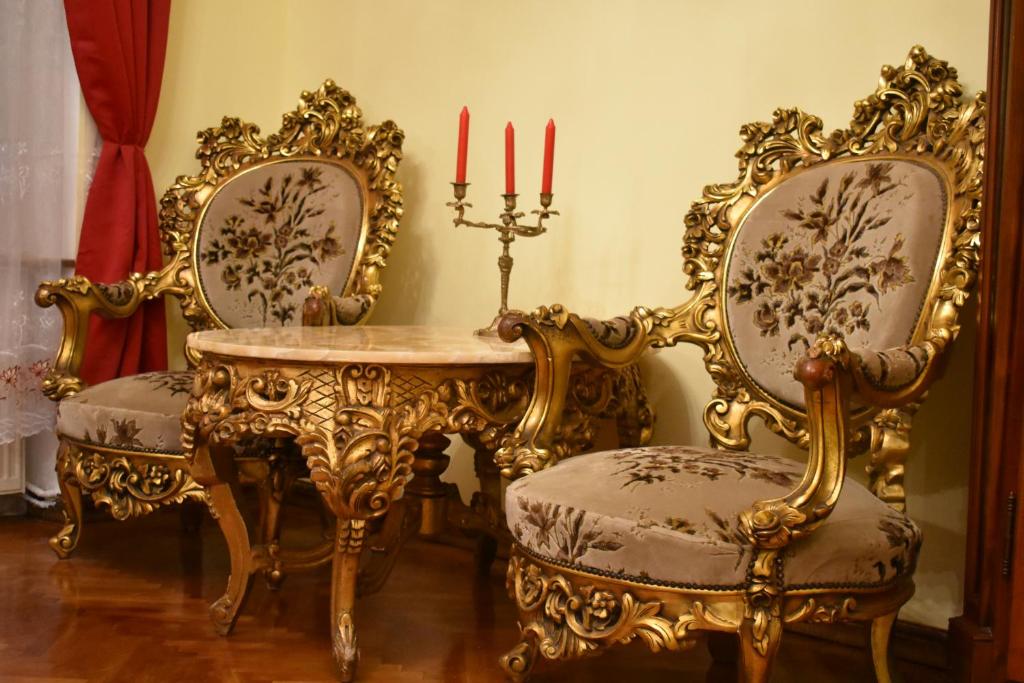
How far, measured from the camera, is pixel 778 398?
1.96 metres

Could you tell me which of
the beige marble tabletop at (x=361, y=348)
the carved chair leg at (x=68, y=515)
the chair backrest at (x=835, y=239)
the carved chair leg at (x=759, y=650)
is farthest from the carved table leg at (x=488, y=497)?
the carved chair leg at (x=68, y=515)

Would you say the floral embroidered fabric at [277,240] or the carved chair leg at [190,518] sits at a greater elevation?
the floral embroidered fabric at [277,240]

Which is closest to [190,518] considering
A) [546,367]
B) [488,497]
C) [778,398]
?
[488,497]

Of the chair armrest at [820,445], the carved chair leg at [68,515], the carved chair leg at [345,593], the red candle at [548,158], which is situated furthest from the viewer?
the carved chair leg at [68,515]

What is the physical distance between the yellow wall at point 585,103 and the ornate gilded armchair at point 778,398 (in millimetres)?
202

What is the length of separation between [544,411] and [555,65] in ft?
3.96

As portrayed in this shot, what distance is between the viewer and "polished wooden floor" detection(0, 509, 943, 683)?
1959mm

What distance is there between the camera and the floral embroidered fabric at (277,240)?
2.80 meters

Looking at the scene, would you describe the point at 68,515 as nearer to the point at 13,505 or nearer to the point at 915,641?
the point at 13,505

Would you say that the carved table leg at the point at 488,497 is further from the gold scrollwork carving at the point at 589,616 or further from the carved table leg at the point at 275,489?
Answer: the gold scrollwork carving at the point at 589,616

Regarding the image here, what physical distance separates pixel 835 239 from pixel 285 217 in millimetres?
1540

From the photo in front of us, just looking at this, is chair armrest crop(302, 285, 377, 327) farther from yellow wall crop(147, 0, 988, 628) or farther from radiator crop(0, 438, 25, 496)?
radiator crop(0, 438, 25, 496)

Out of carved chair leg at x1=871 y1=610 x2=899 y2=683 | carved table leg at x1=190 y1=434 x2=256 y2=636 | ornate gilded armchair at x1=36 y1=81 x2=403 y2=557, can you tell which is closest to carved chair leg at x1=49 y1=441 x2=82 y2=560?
ornate gilded armchair at x1=36 y1=81 x2=403 y2=557

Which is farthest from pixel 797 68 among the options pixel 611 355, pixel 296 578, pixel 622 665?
pixel 296 578
